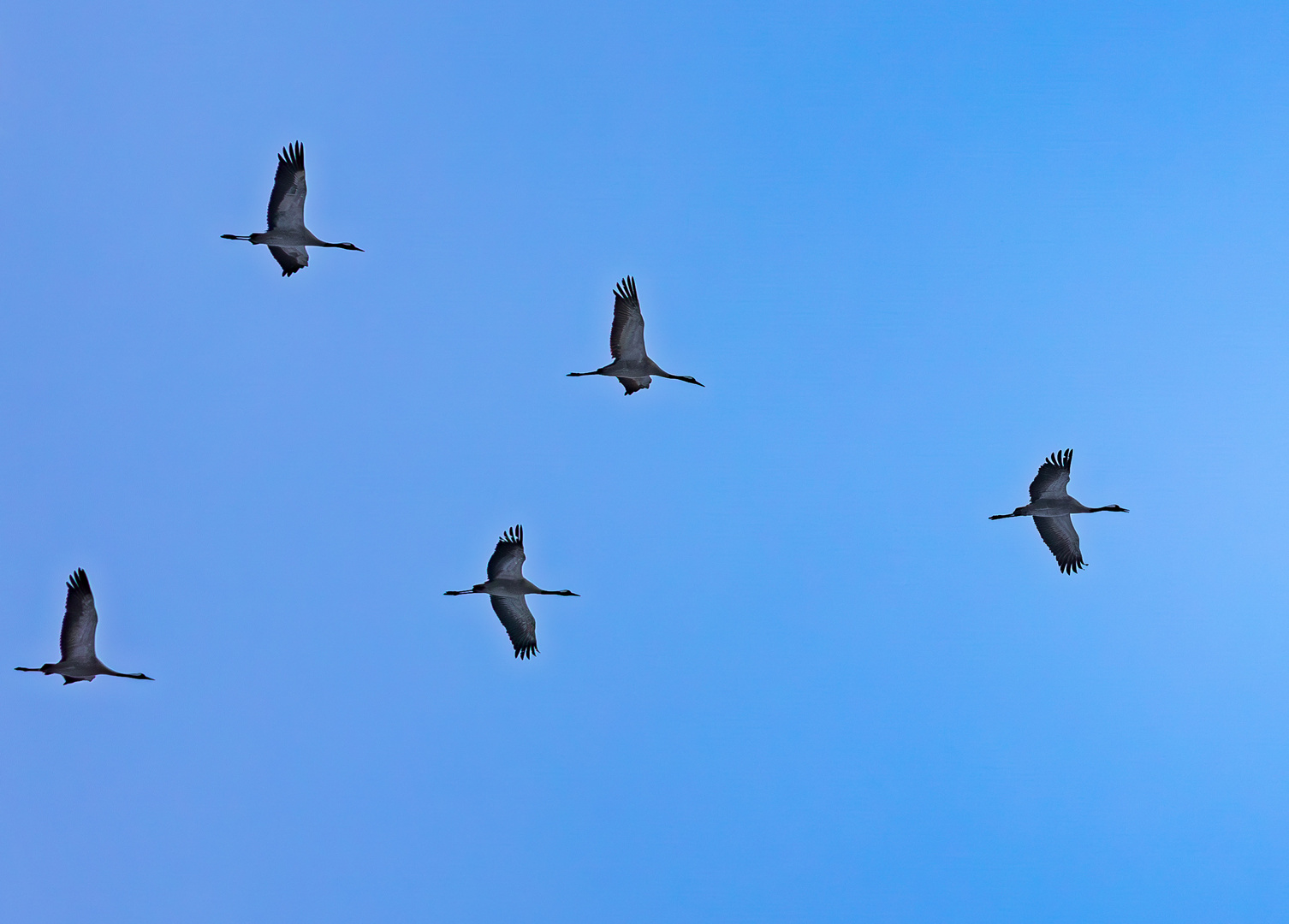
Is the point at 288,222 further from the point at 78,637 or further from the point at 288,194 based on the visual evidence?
the point at 78,637

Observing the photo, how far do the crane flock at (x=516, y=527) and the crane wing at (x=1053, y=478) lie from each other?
0.02 m

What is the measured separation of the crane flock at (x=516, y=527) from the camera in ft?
82.6

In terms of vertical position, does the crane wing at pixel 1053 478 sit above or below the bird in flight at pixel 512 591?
above

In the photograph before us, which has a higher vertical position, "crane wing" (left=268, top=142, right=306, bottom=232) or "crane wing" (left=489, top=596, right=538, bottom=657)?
"crane wing" (left=268, top=142, right=306, bottom=232)

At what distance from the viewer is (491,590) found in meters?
25.9

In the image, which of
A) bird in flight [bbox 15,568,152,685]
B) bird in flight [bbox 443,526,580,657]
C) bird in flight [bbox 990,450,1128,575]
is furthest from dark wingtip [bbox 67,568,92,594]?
bird in flight [bbox 990,450,1128,575]

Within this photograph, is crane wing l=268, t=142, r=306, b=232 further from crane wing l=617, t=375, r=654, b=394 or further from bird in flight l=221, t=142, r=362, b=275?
crane wing l=617, t=375, r=654, b=394

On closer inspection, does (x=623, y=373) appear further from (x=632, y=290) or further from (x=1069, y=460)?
(x=1069, y=460)

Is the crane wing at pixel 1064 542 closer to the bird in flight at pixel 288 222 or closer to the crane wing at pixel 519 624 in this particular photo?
the crane wing at pixel 519 624

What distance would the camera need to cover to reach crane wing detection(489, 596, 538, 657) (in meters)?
26.5

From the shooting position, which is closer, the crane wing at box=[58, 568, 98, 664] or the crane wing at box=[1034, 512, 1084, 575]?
the crane wing at box=[58, 568, 98, 664]

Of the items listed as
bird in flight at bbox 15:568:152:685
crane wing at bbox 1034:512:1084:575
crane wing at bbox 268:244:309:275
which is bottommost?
bird in flight at bbox 15:568:152:685

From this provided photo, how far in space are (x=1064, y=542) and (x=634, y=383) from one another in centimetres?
1055

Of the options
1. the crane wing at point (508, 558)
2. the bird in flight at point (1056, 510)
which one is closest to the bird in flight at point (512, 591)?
the crane wing at point (508, 558)
